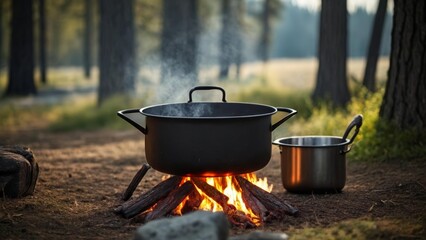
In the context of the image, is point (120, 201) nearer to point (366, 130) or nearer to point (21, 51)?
point (366, 130)

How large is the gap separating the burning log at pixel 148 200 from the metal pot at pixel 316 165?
1.26 meters

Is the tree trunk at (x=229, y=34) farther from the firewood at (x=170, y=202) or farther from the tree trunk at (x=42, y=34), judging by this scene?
the firewood at (x=170, y=202)

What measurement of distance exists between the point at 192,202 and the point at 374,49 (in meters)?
7.52

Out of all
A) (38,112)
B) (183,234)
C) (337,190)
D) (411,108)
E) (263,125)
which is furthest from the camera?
(38,112)

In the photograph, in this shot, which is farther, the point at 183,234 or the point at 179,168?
the point at 179,168

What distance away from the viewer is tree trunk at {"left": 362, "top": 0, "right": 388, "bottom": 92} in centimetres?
1071

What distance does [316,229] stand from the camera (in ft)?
13.5

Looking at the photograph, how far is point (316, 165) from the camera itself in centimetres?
544

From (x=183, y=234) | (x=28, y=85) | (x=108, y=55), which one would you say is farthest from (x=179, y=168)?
(x=28, y=85)

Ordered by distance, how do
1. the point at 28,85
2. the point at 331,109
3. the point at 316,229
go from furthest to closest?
the point at 28,85, the point at 331,109, the point at 316,229

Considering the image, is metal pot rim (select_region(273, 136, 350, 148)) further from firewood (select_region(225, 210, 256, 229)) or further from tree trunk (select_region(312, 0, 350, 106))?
tree trunk (select_region(312, 0, 350, 106))

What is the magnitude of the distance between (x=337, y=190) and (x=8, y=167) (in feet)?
10.1

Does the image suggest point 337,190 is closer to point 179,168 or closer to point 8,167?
point 179,168

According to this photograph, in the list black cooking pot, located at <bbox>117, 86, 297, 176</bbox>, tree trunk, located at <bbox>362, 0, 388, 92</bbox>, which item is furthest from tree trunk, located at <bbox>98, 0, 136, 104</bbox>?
black cooking pot, located at <bbox>117, 86, 297, 176</bbox>
